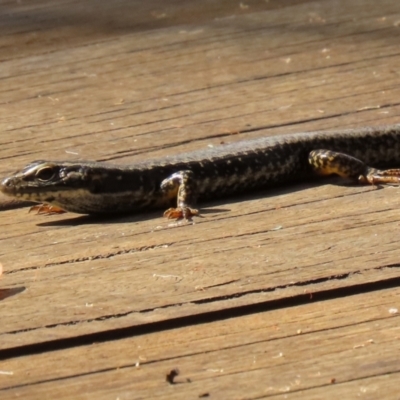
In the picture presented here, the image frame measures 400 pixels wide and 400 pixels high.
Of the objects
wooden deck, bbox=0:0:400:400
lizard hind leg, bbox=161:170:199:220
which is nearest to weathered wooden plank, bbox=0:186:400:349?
wooden deck, bbox=0:0:400:400

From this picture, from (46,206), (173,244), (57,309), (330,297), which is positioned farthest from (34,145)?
(330,297)

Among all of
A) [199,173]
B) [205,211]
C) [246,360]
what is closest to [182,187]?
[199,173]

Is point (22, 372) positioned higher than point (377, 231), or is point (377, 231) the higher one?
point (22, 372)

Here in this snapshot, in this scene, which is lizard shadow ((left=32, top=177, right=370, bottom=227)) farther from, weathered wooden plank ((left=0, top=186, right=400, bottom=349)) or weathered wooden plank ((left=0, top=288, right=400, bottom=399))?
weathered wooden plank ((left=0, top=288, right=400, bottom=399))

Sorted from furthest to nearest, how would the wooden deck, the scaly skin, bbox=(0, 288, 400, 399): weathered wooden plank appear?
the scaly skin < the wooden deck < bbox=(0, 288, 400, 399): weathered wooden plank

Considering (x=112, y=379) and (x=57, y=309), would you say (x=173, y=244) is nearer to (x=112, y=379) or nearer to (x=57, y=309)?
(x=57, y=309)

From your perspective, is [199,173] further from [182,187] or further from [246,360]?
[246,360]

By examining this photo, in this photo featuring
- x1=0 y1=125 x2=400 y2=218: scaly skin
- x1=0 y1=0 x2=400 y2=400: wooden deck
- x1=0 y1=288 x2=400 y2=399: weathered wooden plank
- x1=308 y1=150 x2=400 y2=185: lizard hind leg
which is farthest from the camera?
x1=0 y1=125 x2=400 y2=218: scaly skin
